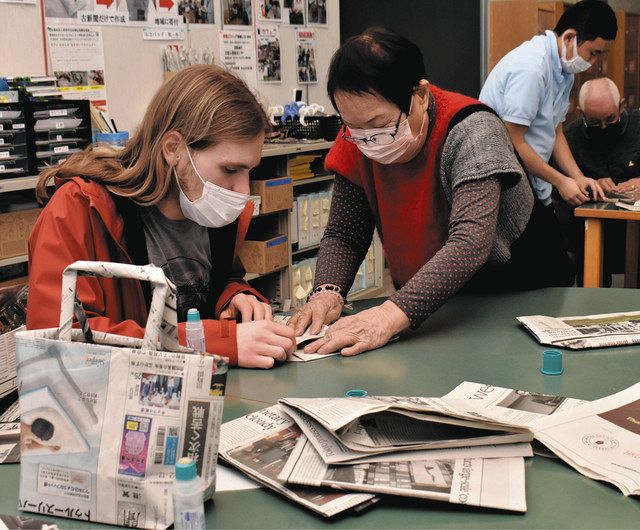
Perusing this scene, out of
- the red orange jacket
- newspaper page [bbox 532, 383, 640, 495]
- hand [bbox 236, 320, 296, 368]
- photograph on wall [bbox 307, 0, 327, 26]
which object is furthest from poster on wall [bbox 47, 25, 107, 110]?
newspaper page [bbox 532, 383, 640, 495]

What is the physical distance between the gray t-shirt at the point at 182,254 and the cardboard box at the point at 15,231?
3.35ft

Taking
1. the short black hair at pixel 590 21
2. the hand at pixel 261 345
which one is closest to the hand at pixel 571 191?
the short black hair at pixel 590 21

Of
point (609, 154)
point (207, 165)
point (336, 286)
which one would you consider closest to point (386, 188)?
point (336, 286)

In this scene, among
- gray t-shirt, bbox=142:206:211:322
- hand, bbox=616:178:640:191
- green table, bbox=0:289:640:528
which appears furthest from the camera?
hand, bbox=616:178:640:191

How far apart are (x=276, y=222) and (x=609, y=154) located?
6.20ft

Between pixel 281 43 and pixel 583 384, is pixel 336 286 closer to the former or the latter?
pixel 583 384

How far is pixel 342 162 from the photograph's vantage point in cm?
194

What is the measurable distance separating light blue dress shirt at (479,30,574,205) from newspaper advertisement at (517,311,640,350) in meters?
1.61

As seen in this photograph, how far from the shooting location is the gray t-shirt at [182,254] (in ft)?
5.28

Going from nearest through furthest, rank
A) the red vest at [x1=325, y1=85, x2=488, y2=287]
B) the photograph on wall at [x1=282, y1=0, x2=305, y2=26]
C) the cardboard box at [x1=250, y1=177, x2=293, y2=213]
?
the red vest at [x1=325, y1=85, x2=488, y2=287], the cardboard box at [x1=250, y1=177, x2=293, y2=213], the photograph on wall at [x1=282, y1=0, x2=305, y2=26]

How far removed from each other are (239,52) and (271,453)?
3.30 metres

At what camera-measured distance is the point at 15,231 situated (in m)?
2.55

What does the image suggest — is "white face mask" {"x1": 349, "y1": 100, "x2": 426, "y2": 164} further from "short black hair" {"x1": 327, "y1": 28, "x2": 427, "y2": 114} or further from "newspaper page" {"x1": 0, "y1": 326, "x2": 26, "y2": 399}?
"newspaper page" {"x1": 0, "y1": 326, "x2": 26, "y2": 399}

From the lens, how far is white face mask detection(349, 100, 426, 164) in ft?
5.58
